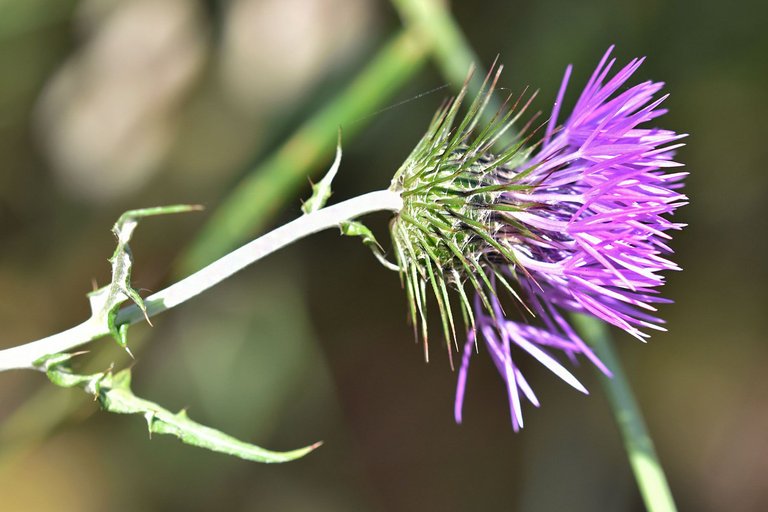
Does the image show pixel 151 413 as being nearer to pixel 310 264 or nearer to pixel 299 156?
pixel 299 156

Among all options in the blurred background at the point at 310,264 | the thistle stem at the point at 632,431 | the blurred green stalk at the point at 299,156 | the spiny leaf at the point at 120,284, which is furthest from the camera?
the blurred background at the point at 310,264

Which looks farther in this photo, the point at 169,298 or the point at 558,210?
the point at 558,210

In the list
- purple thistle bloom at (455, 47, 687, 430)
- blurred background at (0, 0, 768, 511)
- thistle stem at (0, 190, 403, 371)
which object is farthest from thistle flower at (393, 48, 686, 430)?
blurred background at (0, 0, 768, 511)

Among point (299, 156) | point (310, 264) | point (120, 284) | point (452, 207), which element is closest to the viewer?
point (120, 284)

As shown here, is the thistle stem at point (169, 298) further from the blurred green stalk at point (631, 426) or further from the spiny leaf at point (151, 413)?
the blurred green stalk at point (631, 426)

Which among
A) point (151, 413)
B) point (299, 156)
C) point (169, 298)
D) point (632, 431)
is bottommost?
point (632, 431)

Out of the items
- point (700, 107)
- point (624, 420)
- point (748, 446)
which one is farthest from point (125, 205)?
point (748, 446)

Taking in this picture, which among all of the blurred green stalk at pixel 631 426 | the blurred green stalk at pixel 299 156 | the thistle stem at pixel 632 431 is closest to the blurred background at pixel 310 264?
the blurred green stalk at pixel 299 156

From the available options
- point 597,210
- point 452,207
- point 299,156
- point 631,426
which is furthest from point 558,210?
point 299,156
